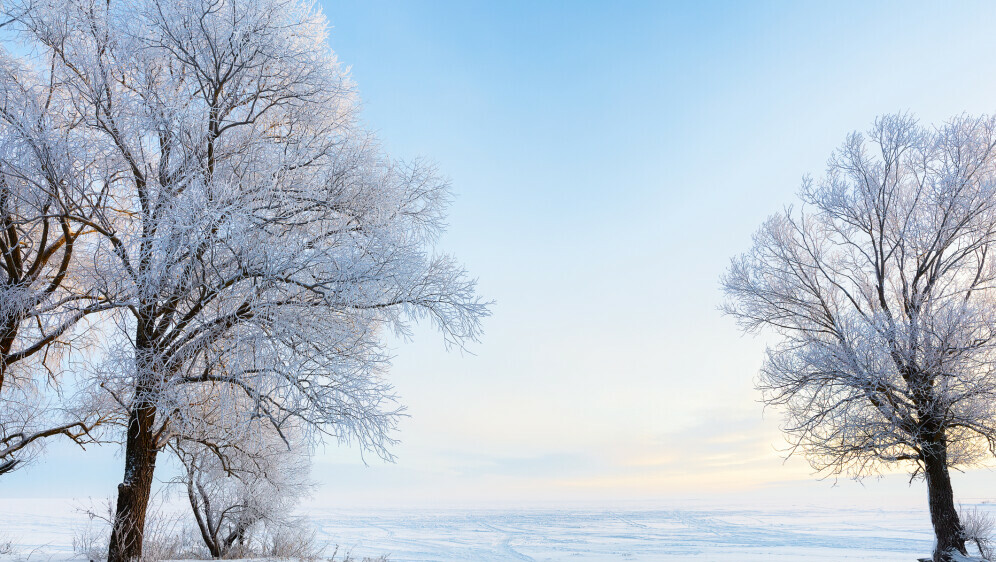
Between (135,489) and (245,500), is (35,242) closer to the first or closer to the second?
(135,489)

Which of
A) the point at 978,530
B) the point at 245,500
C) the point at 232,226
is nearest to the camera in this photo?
the point at 232,226

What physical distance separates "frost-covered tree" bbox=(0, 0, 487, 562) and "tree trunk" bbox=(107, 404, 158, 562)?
2 centimetres

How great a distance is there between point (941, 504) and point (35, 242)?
18943 mm

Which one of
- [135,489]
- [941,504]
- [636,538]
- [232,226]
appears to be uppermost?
Answer: [232,226]

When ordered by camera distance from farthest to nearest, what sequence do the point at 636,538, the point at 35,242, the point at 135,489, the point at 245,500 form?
the point at 636,538 < the point at 245,500 < the point at 35,242 < the point at 135,489

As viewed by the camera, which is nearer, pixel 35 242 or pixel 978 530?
pixel 35 242

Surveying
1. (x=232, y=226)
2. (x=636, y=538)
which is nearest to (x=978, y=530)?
(x=232, y=226)

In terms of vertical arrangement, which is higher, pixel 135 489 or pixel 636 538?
pixel 135 489

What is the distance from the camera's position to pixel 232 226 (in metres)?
7.04

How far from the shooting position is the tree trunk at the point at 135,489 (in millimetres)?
8125

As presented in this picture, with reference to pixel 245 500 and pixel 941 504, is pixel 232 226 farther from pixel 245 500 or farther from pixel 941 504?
pixel 941 504

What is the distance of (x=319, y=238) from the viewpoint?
356 inches

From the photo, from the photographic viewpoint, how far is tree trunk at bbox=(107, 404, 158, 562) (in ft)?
Answer: 26.7

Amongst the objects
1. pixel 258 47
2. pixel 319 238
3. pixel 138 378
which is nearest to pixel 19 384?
pixel 138 378
